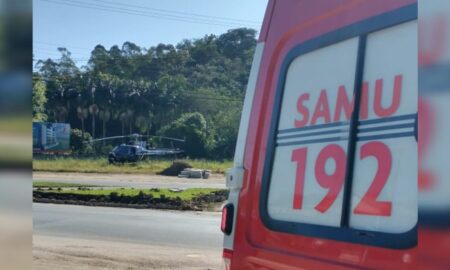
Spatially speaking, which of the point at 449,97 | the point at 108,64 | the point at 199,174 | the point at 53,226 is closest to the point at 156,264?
the point at 53,226

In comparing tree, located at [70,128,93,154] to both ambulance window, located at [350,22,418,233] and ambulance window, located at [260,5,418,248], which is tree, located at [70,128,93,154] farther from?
ambulance window, located at [350,22,418,233]

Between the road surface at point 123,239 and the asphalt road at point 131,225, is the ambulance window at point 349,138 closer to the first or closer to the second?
the road surface at point 123,239

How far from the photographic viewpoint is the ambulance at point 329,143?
5.32 ft

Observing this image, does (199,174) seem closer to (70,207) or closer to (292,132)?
(70,207)

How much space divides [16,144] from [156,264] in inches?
314

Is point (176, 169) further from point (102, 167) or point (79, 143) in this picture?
point (79, 143)

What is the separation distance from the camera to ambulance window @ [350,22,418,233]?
1580 millimetres

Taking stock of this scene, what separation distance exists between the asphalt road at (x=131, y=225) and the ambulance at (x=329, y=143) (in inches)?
328

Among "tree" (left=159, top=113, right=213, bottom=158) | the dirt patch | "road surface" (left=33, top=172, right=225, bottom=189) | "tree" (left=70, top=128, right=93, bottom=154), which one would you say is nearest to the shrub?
"road surface" (left=33, top=172, right=225, bottom=189)

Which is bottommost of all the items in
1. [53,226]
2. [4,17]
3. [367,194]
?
[53,226]

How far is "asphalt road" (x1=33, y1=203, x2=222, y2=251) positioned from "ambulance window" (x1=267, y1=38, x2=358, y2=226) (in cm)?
852

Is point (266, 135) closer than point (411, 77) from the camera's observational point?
No

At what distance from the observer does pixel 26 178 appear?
1.33m

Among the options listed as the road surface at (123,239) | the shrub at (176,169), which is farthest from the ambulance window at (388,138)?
the shrub at (176,169)
